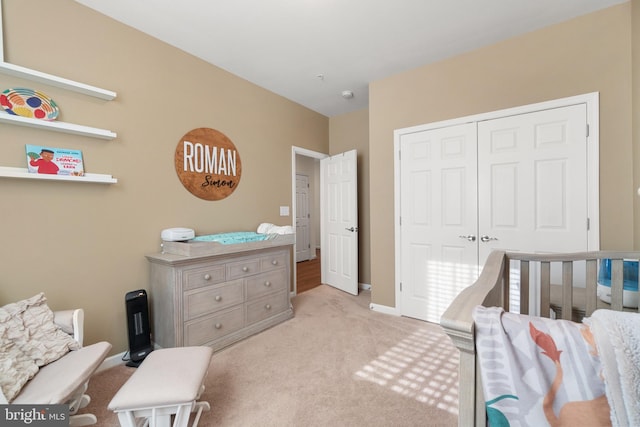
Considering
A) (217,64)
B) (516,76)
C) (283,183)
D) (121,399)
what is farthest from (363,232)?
(121,399)

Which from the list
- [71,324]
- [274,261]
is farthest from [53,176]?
[274,261]

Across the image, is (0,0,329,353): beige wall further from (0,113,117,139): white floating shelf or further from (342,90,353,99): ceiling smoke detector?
(342,90,353,99): ceiling smoke detector

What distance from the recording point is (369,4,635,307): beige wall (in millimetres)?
1972

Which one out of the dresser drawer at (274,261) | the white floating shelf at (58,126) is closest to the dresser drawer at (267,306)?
the dresser drawer at (274,261)

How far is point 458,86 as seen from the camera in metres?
2.64

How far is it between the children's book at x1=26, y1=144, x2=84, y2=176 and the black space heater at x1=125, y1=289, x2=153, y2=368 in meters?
1.01

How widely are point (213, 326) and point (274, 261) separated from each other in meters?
0.84

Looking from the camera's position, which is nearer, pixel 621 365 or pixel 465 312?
pixel 621 365

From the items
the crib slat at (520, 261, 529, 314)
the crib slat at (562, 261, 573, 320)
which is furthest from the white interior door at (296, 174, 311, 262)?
the crib slat at (562, 261, 573, 320)

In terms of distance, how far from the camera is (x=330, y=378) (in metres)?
1.89

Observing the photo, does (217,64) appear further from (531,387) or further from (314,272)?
(314,272)

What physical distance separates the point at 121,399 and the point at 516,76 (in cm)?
361

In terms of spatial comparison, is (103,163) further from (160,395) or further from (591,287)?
(591,287)

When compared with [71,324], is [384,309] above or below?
below
